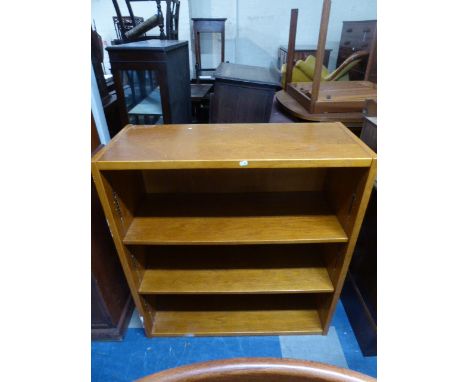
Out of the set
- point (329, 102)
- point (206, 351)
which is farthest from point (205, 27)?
point (206, 351)

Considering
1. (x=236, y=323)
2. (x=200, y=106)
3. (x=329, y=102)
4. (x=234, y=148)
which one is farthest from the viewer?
(x=200, y=106)

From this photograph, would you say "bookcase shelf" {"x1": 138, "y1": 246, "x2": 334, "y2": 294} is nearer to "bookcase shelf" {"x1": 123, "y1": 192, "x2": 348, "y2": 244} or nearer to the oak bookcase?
the oak bookcase

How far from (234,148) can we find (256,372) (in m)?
0.57

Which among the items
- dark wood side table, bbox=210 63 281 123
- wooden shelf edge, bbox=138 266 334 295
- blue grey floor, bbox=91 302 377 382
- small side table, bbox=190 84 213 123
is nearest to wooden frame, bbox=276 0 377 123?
dark wood side table, bbox=210 63 281 123

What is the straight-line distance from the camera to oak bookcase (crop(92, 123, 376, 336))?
79 cm

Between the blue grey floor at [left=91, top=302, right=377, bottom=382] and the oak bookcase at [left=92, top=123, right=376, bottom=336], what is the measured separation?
45 millimetres

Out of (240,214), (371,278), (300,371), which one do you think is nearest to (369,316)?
(371,278)

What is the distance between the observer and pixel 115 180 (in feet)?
2.85

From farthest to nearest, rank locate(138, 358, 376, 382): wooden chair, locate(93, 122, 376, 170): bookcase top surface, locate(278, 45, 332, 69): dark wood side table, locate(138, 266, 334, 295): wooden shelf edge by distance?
1. locate(278, 45, 332, 69): dark wood side table
2. locate(138, 266, 334, 295): wooden shelf edge
3. locate(93, 122, 376, 170): bookcase top surface
4. locate(138, 358, 376, 382): wooden chair

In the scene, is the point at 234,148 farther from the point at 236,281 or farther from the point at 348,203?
the point at 236,281

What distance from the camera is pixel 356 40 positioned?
3273mm

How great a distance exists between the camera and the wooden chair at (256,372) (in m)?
0.43

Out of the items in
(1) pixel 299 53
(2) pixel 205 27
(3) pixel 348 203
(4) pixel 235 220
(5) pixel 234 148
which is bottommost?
(4) pixel 235 220

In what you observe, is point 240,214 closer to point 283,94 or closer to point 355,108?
point 355,108
